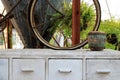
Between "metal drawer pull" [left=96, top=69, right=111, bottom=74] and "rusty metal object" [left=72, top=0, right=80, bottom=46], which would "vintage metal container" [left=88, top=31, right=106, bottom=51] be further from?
"rusty metal object" [left=72, top=0, right=80, bottom=46]

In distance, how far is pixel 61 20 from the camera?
2.42 m

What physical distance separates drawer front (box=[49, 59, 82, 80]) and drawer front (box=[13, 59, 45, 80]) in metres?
0.06

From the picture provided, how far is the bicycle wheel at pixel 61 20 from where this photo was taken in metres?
2.23

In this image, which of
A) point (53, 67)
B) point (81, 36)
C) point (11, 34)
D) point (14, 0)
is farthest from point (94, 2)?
point (11, 34)

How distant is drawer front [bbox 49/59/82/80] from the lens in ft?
5.76

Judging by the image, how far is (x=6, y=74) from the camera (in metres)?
1.75

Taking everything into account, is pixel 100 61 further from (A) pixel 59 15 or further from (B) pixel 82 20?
(A) pixel 59 15

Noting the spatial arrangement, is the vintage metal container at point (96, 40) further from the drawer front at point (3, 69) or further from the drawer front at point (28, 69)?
the drawer front at point (3, 69)

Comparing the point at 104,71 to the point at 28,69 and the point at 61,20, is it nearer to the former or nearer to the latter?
the point at 28,69

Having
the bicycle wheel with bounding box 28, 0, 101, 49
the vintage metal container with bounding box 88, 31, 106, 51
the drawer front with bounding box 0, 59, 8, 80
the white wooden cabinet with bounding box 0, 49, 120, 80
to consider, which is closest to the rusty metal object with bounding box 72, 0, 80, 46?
the bicycle wheel with bounding box 28, 0, 101, 49

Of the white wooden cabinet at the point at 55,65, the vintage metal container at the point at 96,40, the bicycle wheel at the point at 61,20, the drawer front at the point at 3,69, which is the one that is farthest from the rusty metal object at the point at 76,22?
the drawer front at the point at 3,69

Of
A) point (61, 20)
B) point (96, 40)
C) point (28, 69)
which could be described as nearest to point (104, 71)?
point (96, 40)

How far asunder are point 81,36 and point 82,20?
6.8 inches

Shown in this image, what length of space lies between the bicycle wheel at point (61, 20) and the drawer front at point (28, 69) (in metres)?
0.40
